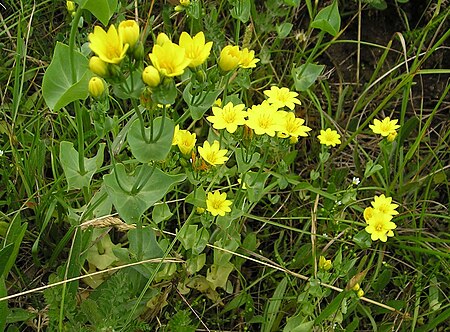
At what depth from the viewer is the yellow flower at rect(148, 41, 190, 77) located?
4.10 feet

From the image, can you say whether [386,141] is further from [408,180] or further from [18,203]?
[18,203]

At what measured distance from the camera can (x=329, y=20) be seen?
200 cm

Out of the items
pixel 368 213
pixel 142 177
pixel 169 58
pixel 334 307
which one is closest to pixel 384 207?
pixel 368 213

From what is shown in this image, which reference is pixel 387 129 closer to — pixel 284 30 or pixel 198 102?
pixel 284 30

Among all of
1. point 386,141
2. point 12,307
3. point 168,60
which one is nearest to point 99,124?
point 168,60

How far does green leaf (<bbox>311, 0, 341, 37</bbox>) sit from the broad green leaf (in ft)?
1.85

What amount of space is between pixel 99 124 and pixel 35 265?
66 centimetres

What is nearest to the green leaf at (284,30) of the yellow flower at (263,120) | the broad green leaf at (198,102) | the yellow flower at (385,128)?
the yellow flower at (385,128)

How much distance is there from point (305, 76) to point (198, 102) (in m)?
0.69

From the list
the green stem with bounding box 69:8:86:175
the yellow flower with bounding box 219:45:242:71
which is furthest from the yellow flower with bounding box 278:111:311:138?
the green stem with bounding box 69:8:86:175

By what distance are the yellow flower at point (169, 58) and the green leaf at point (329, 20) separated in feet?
2.66

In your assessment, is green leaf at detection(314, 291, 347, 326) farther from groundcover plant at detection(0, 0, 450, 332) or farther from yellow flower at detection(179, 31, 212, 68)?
yellow flower at detection(179, 31, 212, 68)

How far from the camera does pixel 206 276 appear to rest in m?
2.02

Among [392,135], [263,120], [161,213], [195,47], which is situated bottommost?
[161,213]
